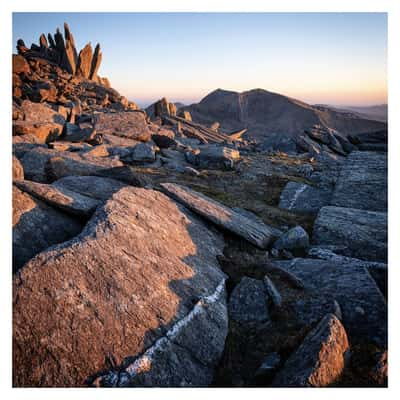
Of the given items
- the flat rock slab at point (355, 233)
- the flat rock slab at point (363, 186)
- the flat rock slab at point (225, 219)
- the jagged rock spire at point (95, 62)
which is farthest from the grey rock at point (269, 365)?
the jagged rock spire at point (95, 62)

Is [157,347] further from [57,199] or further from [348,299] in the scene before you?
[57,199]

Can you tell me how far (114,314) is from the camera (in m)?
3.58

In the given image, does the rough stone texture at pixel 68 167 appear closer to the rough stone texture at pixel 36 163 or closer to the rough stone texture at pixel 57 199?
the rough stone texture at pixel 36 163

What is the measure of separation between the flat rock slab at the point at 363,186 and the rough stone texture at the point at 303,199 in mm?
420

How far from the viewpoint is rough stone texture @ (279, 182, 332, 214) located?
9.65 meters

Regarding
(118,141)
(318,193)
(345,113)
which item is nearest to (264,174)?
(318,193)

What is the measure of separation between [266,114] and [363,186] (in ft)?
189

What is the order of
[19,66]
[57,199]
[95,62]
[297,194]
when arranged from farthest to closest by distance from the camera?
1. [95,62]
2. [19,66]
3. [297,194]
4. [57,199]

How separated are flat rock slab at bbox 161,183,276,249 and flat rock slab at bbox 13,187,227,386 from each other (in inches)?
75.3

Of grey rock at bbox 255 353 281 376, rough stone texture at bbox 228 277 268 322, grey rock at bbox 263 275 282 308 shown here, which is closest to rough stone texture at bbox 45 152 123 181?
rough stone texture at bbox 228 277 268 322

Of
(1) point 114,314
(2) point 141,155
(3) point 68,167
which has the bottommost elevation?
(1) point 114,314

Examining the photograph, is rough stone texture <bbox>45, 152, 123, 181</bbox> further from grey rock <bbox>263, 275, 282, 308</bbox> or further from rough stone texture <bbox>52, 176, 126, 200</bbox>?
grey rock <bbox>263, 275, 282, 308</bbox>

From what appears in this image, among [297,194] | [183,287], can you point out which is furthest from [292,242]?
[297,194]

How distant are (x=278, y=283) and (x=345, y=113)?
64.2m
